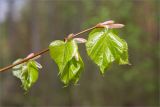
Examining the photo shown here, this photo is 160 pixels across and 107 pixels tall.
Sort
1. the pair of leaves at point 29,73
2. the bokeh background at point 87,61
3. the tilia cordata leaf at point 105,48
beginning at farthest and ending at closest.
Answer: the bokeh background at point 87,61
the pair of leaves at point 29,73
the tilia cordata leaf at point 105,48

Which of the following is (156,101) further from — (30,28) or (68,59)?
(68,59)

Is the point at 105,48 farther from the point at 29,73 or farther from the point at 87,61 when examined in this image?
the point at 87,61

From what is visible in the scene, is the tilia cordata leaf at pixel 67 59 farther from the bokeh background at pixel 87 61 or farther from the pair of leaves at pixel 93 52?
the bokeh background at pixel 87 61

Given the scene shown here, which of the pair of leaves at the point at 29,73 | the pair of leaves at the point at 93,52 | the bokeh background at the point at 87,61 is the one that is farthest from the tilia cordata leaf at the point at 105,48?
the bokeh background at the point at 87,61

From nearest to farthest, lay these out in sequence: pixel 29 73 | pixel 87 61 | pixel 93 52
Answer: pixel 93 52, pixel 29 73, pixel 87 61

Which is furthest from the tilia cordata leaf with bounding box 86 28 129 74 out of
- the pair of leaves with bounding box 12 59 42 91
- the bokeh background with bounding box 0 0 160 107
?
the bokeh background with bounding box 0 0 160 107

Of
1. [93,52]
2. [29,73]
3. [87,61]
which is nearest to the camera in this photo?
[93,52]

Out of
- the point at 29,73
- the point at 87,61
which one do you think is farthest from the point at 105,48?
the point at 87,61
